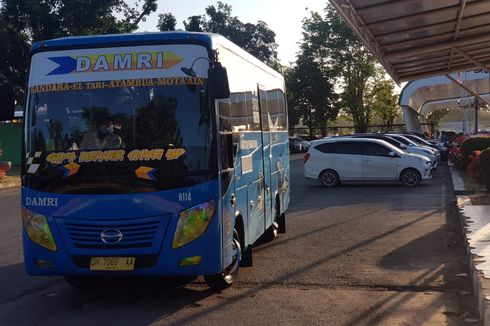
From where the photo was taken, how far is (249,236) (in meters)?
8.59

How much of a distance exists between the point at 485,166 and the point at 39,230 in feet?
38.4

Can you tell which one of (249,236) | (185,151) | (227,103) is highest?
(227,103)

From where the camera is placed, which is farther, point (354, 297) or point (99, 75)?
point (354, 297)

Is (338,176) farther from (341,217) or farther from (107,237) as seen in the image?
(107,237)

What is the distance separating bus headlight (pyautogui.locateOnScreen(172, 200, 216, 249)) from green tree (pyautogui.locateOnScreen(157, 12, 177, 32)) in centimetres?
4074

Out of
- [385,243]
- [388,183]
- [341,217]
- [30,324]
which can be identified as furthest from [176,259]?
[388,183]

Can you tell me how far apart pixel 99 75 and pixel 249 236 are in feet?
9.88

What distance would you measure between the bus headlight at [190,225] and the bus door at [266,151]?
9.69 ft

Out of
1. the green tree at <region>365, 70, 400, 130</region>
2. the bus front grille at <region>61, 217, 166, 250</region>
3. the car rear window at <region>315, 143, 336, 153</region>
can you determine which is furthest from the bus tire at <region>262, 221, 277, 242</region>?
the green tree at <region>365, 70, 400, 130</region>

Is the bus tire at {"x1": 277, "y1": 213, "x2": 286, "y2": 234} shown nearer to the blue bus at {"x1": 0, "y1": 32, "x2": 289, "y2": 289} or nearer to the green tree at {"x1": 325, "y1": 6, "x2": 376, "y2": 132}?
the blue bus at {"x1": 0, "y1": 32, "x2": 289, "y2": 289}

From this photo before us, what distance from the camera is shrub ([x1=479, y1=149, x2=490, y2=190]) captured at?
50.6 ft

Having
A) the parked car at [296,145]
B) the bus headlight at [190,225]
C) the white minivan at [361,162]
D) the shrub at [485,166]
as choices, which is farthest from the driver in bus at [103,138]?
the parked car at [296,145]

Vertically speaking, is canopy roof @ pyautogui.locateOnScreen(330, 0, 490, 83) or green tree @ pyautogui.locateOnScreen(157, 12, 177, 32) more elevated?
green tree @ pyautogui.locateOnScreen(157, 12, 177, 32)

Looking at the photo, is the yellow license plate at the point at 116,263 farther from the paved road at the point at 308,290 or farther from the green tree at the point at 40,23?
the green tree at the point at 40,23
